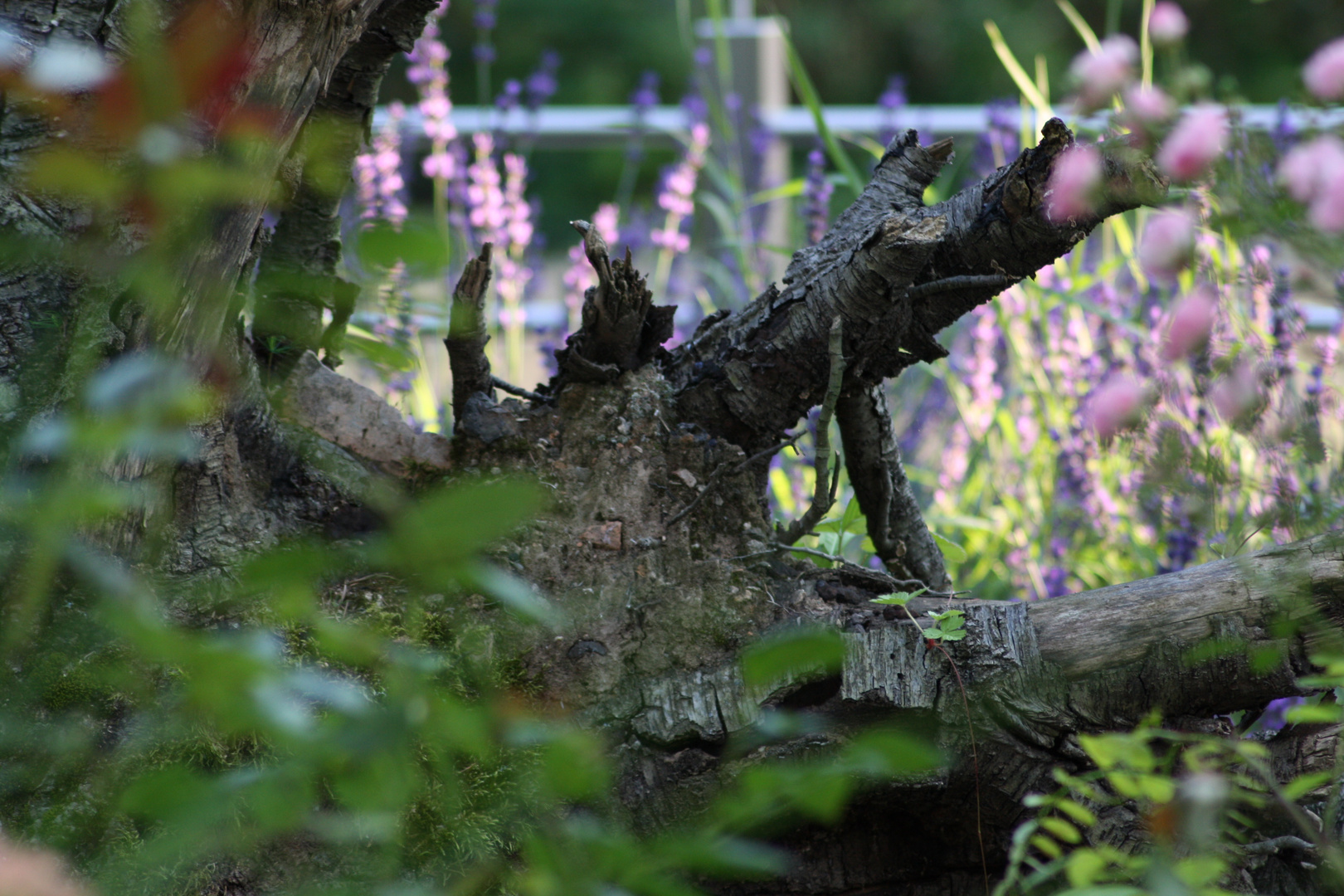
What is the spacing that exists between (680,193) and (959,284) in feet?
5.65

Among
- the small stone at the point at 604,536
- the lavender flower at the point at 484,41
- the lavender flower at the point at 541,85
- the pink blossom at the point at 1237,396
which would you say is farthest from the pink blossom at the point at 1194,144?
the lavender flower at the point at 541,85

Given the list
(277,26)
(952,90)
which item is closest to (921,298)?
(277,26)

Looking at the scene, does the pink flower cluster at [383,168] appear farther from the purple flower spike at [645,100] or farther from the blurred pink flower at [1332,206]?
the blurred pink flower at [1332,206]

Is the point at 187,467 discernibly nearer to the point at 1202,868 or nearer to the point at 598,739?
the point at 598,739

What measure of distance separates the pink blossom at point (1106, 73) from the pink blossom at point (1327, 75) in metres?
0.12

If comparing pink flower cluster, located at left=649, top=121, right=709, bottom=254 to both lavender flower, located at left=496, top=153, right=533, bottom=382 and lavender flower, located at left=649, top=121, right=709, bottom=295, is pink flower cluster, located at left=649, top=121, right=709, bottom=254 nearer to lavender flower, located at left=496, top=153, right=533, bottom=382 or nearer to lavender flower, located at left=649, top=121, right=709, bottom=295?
lavender flower, located at left=649, top=121, right=709, bottom=295

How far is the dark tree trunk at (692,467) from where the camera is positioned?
0.96 meters

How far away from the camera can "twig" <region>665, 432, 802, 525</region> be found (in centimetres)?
118

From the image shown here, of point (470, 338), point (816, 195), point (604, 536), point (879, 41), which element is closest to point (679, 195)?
point (816, 195)

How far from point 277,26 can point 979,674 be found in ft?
2.99

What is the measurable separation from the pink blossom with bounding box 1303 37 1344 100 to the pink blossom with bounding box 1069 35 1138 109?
0.40 ft

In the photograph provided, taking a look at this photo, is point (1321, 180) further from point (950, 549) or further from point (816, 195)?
point (816, 195)

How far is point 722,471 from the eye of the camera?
121cm

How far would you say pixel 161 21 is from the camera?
841 millimetres
